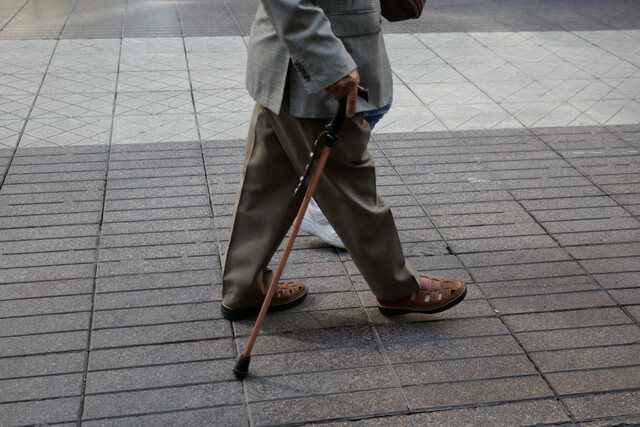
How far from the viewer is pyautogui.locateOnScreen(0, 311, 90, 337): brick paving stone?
325 centimetres

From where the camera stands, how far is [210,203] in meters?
4.45

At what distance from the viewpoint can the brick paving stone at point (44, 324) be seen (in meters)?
3.25

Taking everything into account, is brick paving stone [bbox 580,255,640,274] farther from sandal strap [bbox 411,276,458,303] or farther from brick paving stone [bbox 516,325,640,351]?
sandal strap [bbox 411,276,458,303]

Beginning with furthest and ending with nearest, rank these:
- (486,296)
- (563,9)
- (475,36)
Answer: (563,9)
(475,36)
(486,296)

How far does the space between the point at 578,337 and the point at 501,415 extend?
2.17ft

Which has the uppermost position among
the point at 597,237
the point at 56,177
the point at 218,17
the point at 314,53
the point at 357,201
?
the point at 314,53

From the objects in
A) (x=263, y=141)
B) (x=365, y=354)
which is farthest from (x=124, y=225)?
(x=365, y=354)

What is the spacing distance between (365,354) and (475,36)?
583 cm

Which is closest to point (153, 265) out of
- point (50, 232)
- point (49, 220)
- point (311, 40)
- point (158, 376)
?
point (50, 232)

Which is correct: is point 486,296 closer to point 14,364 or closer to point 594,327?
point 594,327

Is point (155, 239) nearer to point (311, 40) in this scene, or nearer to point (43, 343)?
point (43, 343)

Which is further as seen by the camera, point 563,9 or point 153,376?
point 563,9

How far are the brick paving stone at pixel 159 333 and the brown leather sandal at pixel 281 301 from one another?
0.18 feet

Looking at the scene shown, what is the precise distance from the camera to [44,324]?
330cm
